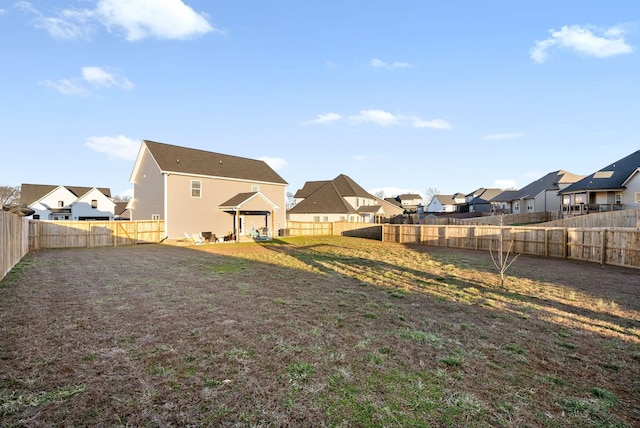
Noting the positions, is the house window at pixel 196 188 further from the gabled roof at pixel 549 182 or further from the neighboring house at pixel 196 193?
the gabled roof at pixel 549 182

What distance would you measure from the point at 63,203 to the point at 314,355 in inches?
2344

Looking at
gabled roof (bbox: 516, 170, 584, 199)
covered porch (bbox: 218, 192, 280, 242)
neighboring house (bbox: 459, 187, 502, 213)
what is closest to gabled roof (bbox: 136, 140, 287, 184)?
covered porch (bbox: 218, 192, 280, 242)

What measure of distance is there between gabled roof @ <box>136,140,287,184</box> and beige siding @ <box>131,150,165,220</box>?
75 cm

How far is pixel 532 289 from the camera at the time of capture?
960 cm

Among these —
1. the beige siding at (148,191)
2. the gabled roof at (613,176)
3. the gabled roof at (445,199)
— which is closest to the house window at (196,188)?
the beige siding at (148,191)

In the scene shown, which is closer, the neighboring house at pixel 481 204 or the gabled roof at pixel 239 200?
the gabled roof at pixel 239 200

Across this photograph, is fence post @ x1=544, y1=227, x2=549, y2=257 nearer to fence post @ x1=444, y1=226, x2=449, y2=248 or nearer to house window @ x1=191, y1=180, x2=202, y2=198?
fence post @ x1=444, y1=226, x2=449, y2=248

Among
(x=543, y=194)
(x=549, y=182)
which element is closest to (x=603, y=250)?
→ (x=543, y=194)

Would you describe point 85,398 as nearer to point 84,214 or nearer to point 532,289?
point 532,289

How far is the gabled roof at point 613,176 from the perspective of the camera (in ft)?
94.5

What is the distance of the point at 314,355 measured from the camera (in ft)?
15.1

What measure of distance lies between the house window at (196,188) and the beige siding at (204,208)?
9.7 inches

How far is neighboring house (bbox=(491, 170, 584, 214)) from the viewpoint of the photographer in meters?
41.0

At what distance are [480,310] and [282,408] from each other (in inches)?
225
